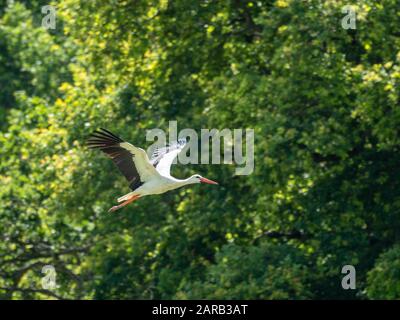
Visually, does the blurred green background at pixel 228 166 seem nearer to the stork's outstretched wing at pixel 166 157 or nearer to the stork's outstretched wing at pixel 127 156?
the stork's outstretched wing at pixel 166 157

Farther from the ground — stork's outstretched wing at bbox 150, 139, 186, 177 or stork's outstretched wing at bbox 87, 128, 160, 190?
stork's outstretched wing at bbox 150, 139, 186, 177

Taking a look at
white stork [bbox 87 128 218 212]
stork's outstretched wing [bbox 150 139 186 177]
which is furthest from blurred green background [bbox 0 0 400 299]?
white stork [bbox 87 128 218 212]

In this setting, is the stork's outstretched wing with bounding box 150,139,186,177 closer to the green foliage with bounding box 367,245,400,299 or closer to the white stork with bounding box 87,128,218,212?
the white stork with bounding box 87,128,218,212

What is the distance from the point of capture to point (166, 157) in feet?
71.8

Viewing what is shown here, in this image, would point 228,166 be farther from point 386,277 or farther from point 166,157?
point 166,157

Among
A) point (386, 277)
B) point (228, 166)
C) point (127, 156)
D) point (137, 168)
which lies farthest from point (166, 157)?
point (228, 166)

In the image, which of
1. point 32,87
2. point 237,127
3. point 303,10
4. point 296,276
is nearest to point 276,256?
point 296,276

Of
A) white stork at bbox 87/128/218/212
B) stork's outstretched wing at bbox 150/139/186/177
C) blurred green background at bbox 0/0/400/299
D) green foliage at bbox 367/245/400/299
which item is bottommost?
green foliage at bbox 367/245/400/299

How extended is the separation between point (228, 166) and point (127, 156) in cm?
662

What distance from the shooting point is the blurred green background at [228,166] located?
2547cm

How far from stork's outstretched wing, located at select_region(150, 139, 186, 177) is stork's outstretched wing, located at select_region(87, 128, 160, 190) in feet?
1.30

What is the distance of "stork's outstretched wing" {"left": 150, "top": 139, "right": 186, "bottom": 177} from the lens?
2142cm
